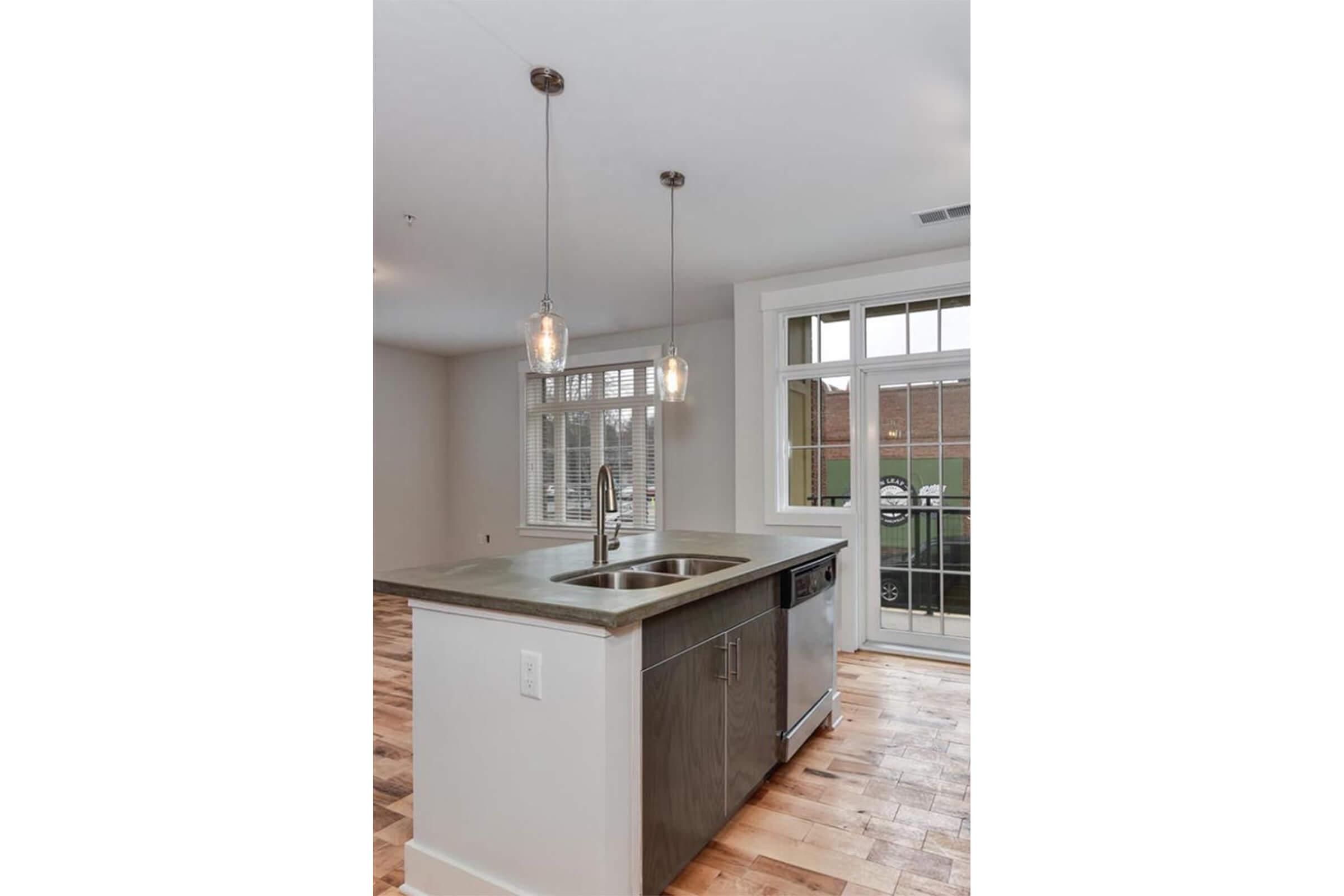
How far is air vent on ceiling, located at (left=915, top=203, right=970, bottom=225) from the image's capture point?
3.57 metres

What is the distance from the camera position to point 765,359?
4832 millimetres

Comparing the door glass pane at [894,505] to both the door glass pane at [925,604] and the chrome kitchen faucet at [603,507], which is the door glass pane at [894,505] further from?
the chrome kitchen faucet at [603,507]

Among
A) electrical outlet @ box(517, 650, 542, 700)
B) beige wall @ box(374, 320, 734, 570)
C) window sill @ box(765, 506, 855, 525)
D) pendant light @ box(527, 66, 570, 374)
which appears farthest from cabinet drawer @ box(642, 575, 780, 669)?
beige wall @ box(374, 320, 734, 570)

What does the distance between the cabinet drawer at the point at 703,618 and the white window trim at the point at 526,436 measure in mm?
3388

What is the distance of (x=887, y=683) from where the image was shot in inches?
152

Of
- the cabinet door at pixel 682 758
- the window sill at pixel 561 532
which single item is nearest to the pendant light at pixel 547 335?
the cabinet door at pixel 682 758

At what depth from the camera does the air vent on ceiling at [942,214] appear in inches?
141

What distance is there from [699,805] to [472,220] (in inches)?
125

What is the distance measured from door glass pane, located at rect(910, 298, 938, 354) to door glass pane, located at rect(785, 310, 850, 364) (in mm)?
424

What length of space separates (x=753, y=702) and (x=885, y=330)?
2.98m

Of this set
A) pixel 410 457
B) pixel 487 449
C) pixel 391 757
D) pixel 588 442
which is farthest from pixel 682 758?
pixel 410 457
